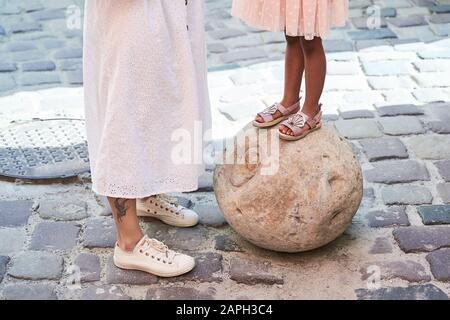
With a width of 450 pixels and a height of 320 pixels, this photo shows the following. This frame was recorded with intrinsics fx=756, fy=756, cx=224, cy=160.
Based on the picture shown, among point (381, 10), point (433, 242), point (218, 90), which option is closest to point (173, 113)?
point (433, 242)

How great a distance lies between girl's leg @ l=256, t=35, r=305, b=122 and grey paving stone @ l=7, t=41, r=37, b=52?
11.9 feet

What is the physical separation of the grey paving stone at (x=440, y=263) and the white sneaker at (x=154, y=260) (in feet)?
4.00

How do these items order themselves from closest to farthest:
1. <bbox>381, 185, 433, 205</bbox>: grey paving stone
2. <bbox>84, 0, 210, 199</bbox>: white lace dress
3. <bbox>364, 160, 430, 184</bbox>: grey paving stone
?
Answer: 1. <bbox>84, 0, 210, 199</bbox>: white lace dress
2. <bbox>381, 185, 433, 205</bbox>: grey paving stone
3. <bbox>364, 160, 430, 184</bbox>: grey paving stone

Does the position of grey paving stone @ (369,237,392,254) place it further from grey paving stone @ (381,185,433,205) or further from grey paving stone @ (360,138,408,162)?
grey paving stone @ (360,138,408,162)

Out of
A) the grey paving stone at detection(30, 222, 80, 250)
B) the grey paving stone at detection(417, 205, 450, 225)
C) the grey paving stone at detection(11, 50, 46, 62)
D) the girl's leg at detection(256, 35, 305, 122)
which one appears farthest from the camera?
the grey paving stone at detection(11, 50, 46, 62)

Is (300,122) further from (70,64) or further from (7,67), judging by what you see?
(7,67)

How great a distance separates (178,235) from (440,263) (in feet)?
4.62

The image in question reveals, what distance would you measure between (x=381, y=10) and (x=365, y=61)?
4.70 feet

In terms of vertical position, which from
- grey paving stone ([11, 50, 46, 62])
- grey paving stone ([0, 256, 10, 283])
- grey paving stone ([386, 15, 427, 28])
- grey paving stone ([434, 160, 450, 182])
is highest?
grey paving stone ([0, 256, 10, 283])

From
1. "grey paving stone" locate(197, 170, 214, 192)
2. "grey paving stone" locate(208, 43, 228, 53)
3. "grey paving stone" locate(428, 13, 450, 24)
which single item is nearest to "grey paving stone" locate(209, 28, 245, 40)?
"grey paving stone" locate(208, 43, 228, 53)

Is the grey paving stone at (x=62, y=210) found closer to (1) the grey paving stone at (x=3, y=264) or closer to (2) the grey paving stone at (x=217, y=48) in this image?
(1) the grey paving stone at (x=3, y=264)

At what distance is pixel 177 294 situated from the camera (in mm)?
3688

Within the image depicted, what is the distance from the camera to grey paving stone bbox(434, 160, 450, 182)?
4710 millimetres

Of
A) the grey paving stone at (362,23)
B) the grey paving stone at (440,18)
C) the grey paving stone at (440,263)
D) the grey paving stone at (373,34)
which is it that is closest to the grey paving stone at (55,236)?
the grey paving stone at (440,263)
